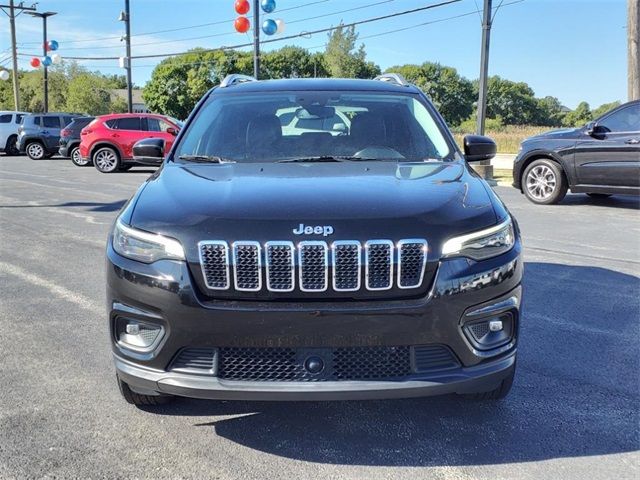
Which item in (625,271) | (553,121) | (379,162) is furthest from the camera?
(553,121)

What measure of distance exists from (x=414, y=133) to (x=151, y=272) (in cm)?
206

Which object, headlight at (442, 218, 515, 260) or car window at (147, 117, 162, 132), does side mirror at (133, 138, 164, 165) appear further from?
car window at (147, 117, 162, 132)

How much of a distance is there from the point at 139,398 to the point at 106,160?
16.5m

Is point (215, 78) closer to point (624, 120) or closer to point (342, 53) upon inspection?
point (342, 53)

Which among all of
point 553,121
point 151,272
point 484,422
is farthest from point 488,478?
point 553,121

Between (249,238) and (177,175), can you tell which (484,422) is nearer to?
(249,238)

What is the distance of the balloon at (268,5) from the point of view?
745 inches

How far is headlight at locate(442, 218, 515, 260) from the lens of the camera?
8.43 ft

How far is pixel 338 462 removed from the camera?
265 centimetres

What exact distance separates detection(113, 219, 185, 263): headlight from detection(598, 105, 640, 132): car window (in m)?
8.80

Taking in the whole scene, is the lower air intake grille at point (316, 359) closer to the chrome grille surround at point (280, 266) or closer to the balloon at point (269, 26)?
the chrome grille surround at point (280, 266)

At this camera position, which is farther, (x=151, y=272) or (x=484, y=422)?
(x=484, y=422)

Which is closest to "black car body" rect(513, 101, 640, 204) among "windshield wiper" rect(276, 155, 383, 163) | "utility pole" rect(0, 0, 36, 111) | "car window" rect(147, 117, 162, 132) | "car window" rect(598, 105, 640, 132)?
"car window" rect(598, 105, 640, 132)

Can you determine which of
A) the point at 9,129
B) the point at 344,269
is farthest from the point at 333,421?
the point at 9,129
